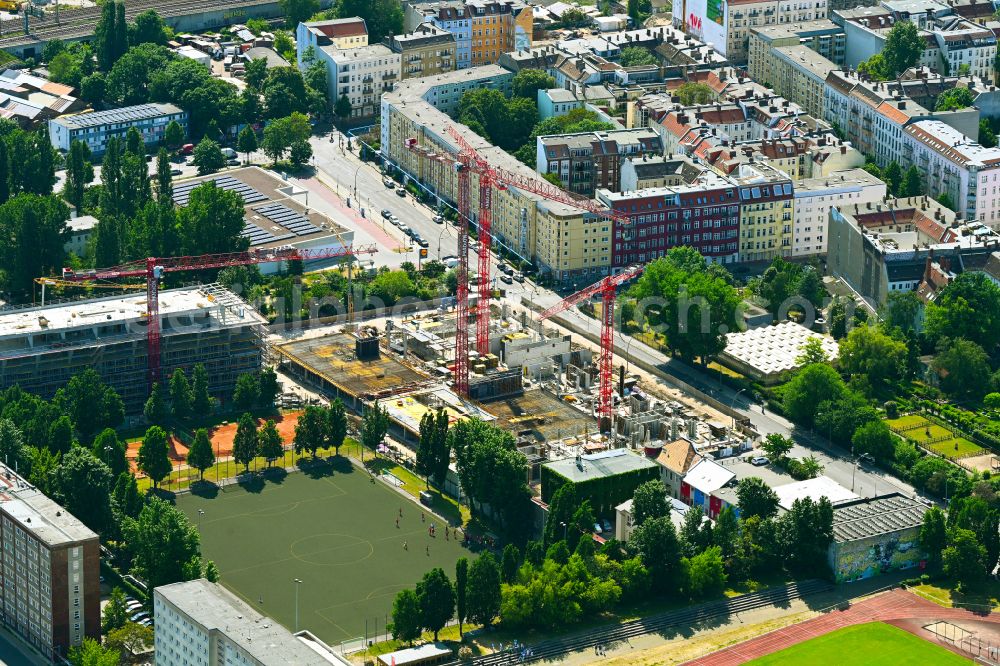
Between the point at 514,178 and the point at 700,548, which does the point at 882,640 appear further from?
the point at 514,178

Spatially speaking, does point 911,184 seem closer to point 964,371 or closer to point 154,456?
point 964,371

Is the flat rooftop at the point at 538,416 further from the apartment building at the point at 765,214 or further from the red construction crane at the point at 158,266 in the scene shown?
the apartment building at the point at 765,214

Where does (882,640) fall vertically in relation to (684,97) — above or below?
below

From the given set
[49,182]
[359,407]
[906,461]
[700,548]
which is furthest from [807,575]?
[49,182]

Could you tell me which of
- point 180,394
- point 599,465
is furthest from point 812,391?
point 180,394

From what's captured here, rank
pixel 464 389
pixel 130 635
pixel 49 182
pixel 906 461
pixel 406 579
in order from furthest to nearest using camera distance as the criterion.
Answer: pixel 49 182 → pixel 464 389 → pixel 906 461 → pixel 406 579 → pixel 130 635

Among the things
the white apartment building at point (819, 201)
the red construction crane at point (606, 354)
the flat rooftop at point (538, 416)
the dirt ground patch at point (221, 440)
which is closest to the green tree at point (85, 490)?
the dirt ground patch at point (221, 440)

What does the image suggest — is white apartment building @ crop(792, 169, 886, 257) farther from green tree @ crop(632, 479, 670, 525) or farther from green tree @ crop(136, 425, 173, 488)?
green tree @ crop(136, 425, 173, 488)
